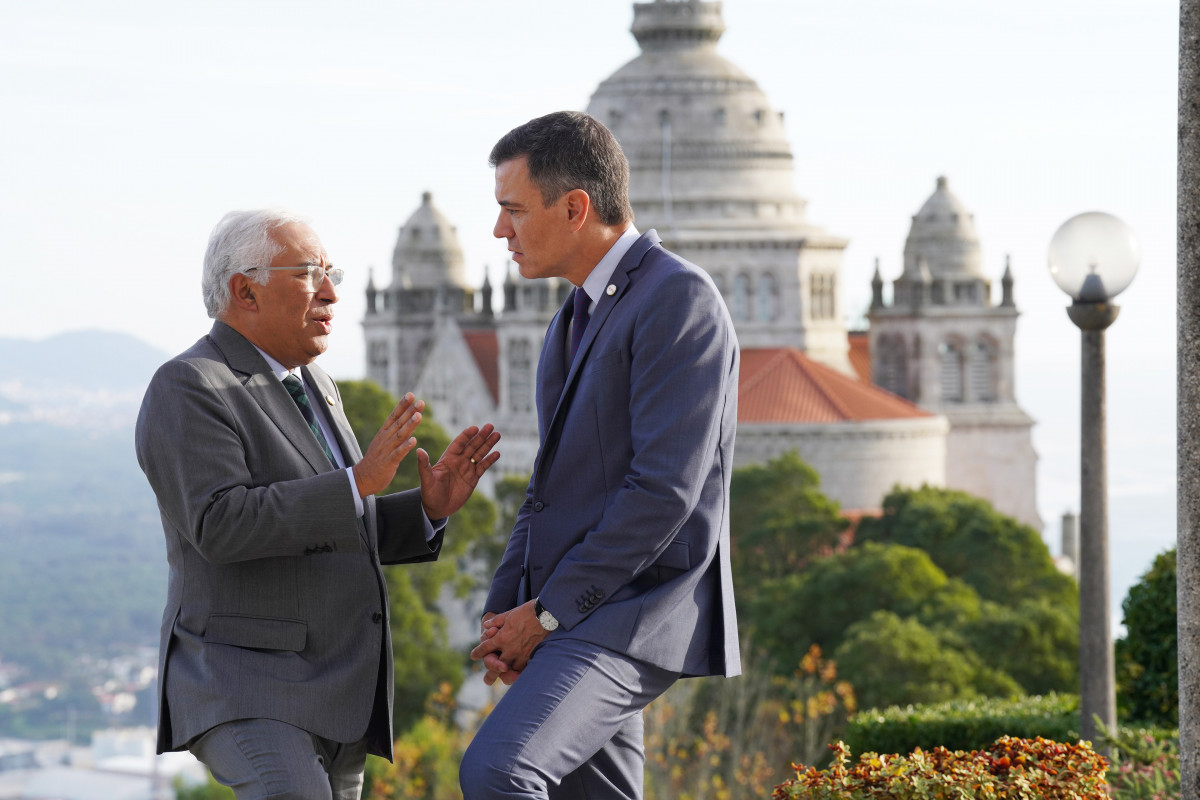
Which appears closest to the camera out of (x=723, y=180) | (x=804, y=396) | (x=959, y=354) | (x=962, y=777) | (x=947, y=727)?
(x=962, y=777)

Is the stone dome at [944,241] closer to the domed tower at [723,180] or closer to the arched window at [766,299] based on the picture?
the domed tower at [723,180]

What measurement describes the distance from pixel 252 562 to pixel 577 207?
1.54 m

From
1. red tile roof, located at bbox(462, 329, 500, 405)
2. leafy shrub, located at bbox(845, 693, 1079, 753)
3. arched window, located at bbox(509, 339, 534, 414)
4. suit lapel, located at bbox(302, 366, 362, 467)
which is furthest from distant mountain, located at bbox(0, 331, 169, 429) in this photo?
suit lapel, located at bbox(302, 366, 362, 467)

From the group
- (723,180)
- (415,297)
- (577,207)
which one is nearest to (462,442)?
(577,207)

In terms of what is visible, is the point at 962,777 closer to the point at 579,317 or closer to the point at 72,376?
the point at 579,317

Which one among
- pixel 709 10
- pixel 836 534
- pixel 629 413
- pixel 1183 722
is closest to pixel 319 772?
pixel 629 413

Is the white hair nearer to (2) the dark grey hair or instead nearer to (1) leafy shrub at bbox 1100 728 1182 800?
(2) the dark grey hair

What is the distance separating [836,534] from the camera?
49344 mm

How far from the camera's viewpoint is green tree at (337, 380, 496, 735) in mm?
44406

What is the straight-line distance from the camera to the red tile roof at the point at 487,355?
73188 millimetres

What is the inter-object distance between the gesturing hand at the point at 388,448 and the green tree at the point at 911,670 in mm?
27945

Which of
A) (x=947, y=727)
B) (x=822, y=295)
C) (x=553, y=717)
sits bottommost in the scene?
(x=947, y=727)

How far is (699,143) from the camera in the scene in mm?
73438

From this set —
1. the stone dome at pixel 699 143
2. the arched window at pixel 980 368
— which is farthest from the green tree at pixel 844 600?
the arched window at pixel 980 368
